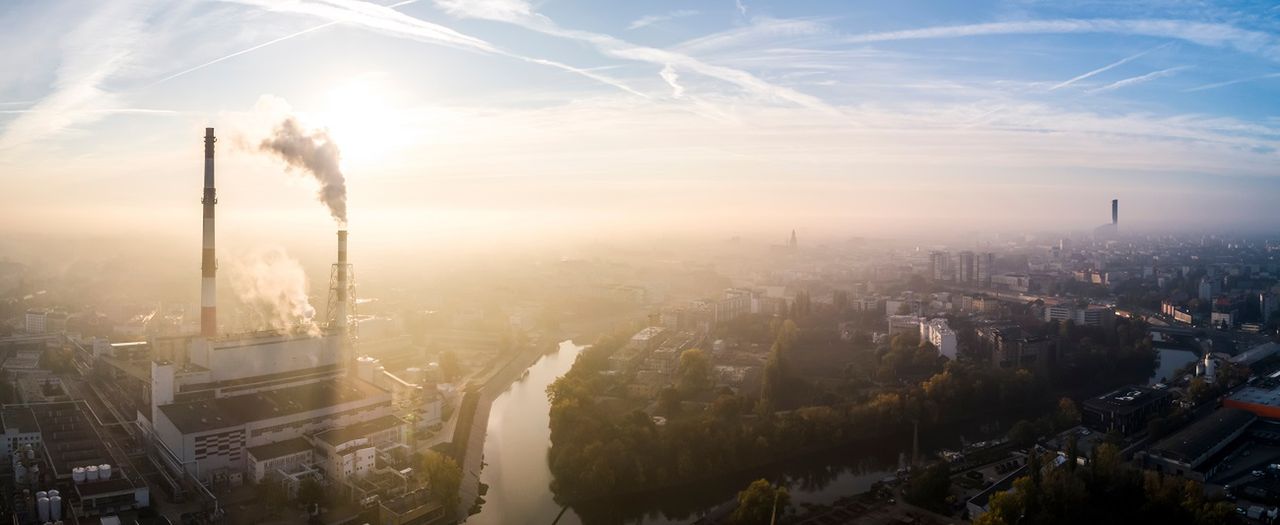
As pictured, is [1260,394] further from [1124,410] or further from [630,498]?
[630,498]

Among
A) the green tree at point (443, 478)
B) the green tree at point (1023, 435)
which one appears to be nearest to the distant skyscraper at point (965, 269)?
the green tree at point (1023, 435)

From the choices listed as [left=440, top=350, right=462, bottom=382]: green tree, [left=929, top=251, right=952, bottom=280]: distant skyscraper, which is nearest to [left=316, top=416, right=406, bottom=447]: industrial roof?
[left=440, top=350, right=462, bottom=382]: green tree

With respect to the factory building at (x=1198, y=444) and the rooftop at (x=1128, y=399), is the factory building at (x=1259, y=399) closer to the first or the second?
the factory building at (x=1198, y=444)

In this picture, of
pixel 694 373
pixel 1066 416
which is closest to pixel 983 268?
pixel 1066 416

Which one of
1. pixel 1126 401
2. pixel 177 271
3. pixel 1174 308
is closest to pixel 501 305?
pixel 177 271

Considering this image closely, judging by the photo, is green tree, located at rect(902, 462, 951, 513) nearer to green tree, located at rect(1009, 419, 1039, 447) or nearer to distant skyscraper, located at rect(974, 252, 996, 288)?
green tree, located at rect(1009, 419, 1039, 447)

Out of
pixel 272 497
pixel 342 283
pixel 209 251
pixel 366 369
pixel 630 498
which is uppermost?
pixel 209 251

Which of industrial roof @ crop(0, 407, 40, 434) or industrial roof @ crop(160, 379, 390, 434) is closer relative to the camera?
industrial roof @ crop(160, 379, 390, 434)
